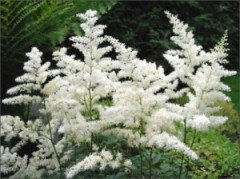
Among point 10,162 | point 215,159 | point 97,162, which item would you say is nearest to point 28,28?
point 10,162

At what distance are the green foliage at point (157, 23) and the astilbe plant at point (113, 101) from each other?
3.41m

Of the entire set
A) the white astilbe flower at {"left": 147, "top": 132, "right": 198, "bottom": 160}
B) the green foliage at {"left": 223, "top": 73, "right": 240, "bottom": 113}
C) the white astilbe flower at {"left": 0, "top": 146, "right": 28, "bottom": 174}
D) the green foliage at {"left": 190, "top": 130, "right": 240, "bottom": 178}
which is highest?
the green foliage at {"left": 223, "top": 73, "right": 240, "bottom": 113}

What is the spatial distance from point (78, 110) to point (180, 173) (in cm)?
66

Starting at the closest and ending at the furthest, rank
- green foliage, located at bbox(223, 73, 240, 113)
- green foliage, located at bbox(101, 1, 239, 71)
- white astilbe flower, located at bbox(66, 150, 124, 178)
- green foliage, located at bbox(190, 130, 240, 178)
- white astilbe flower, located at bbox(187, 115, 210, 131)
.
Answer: white astilbe flower, located at bbox(187, 115, 210, 131) < white astilbe flower, located at bbox(66, 150, 124, 178) < green foliage, located at bbox(190, 130, 240, 178) < green foliage, located at bbox(223, 73, 240, 113) < green foliage, located at bbox(101, 1, 239, 71)

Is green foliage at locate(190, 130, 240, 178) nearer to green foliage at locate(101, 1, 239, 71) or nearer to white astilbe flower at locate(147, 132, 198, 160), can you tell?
white astilbe flower at locate(147, 132, 198, 160)

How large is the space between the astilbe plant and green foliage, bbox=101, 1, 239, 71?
3407 millimetres

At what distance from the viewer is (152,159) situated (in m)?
3.20

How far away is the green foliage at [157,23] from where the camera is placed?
6.65 metres

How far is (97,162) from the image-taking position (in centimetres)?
293

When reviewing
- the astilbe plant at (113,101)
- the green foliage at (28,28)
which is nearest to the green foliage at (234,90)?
the green foliage at (28,28)

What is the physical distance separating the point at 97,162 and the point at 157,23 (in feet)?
13.5

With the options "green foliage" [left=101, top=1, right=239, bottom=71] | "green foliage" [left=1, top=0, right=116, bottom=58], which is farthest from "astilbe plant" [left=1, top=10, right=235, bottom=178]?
"green foliage" [left=101, top=1, right=239, bottom=71]

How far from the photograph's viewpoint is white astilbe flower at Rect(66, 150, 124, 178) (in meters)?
2.82

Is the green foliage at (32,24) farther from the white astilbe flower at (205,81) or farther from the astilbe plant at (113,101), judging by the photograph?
the white astilbe flower at (205,81)
